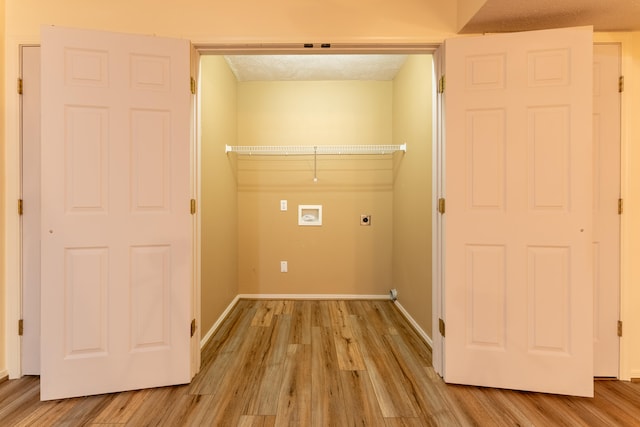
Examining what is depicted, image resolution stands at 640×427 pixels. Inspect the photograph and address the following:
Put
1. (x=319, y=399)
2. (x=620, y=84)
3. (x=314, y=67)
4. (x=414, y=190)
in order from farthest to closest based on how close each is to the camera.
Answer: (x=314, y=67)
(x=414, y=190)
(x=620, y=84)
(x=319, y=399)

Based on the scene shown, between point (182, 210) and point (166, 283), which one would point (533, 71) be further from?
point (166, 283)

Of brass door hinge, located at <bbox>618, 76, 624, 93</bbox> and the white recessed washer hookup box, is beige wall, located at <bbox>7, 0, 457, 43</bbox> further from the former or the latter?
the white recessed washer hookup box

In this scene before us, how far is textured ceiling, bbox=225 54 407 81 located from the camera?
3.04 metres

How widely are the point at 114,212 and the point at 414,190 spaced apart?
7.81ft

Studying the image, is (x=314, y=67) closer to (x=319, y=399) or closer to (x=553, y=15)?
(x=553, y=15)

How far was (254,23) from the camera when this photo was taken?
1918 millimetres

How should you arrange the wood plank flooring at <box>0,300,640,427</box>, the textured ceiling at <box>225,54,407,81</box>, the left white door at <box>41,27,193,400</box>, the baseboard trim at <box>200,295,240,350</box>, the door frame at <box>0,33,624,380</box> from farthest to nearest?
the textured ceiling at <box>225,54,407,81</box>
the baseboard trim at <box>200,295,240,350</box>
the door frame at <box>0,33,624,380</box>
the left white door at <box>41,27,193,400</box>
the wood plank flooring at <box>0,300,640,427</box>

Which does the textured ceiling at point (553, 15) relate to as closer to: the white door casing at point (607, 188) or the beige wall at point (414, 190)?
the white door casing at point (607, 188)

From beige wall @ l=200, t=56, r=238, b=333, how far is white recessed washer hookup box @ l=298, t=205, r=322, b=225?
781 millimetres

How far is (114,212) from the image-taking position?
68.6 inches

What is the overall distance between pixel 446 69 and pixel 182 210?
1839 mm

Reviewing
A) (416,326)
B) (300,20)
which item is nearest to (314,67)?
(300,20)

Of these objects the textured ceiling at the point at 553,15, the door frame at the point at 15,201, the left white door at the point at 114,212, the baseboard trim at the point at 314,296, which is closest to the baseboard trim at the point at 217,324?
the baseboard trim at the point at 314,296

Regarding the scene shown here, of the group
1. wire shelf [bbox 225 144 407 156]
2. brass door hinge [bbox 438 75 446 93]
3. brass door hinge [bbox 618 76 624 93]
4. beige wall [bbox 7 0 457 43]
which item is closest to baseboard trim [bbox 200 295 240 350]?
wire shelf [bbox 225 144 407 156]
